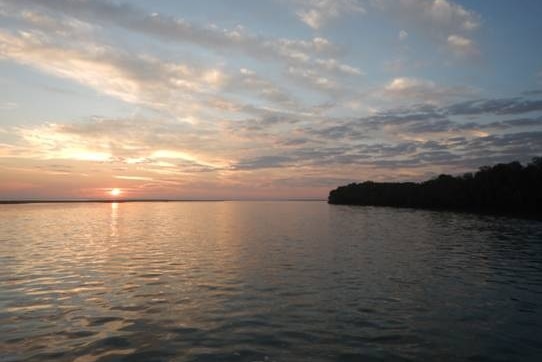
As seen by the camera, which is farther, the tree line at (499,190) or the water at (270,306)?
the tree line at (499,190)

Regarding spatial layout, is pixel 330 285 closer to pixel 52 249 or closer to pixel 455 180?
pixel 52 249

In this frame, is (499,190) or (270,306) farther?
(499,190)

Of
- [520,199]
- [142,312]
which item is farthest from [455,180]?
[142,312]

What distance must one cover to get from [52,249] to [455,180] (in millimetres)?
176806

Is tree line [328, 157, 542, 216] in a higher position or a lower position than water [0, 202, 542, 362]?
higher

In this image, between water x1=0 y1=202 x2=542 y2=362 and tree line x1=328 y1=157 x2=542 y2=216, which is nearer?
water x1=0 y1=202 x2=542 y2=362

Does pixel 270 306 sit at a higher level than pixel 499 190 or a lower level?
lower

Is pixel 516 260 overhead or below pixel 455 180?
below

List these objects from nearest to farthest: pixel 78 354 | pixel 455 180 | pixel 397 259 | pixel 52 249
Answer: pixel 78 354 → pixel 397 259 → pixel 52 249 → pixel 455 180

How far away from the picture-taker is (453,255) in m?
43.5

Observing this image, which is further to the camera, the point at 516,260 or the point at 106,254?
the point at 106,254

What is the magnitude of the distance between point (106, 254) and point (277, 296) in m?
25.8

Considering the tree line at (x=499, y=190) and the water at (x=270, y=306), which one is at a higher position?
the tree line at (x=499, y=190)

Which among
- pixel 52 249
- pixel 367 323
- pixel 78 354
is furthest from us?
pixel 52 249
